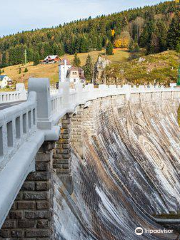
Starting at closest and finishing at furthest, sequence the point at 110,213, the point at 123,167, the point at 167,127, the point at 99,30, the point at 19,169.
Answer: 1. the point at 19,169
2. the point at 110,213
3. the point at 123,167
4. the point at 167,127
5. the point at 99,30

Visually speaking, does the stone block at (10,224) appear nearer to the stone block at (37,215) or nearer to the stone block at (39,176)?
the stone block at (37,215)

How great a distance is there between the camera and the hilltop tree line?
147425 mm

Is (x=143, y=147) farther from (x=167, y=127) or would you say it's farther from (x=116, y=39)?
(x=116, y=39)

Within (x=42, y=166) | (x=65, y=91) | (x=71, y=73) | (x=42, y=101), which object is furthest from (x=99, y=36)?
(x=42, y=166)

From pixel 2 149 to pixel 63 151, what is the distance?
12535mm

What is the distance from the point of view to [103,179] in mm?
23938

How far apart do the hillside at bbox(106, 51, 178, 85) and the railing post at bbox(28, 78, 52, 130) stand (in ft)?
218

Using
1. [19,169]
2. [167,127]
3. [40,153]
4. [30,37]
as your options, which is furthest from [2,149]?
[30,37]

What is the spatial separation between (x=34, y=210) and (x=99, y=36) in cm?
15656

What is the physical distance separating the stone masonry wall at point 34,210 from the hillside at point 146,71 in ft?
A: 218

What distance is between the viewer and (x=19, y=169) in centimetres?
489

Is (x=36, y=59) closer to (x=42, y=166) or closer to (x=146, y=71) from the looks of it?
(x=146, y=71)

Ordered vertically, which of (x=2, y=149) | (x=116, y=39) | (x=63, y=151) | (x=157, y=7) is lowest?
(x=63, y=151)

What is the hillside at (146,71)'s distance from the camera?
248 feet
